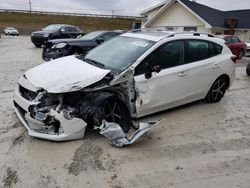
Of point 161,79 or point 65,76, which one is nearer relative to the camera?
point 65,76

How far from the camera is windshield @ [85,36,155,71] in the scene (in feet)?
16.0

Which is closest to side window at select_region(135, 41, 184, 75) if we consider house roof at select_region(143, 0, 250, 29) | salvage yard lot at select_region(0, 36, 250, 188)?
salvage yard lot at select_region(0, 36, 250, 188)

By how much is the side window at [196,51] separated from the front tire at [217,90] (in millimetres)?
691

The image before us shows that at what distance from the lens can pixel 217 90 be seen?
21.2ft

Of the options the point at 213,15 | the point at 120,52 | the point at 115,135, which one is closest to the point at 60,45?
the point at 120,52

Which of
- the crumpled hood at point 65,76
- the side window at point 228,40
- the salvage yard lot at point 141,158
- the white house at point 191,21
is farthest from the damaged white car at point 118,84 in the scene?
the white house at point 191,21

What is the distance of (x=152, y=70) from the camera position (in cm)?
486

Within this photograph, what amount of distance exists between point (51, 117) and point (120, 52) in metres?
1.90

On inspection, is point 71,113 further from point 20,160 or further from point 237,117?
point 237,117

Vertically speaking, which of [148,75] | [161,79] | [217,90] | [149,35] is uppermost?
[149,35]

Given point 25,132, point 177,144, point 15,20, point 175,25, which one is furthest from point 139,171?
point 15,20

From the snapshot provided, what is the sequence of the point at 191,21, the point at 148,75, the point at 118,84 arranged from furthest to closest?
the point at 191,21 < the point at 148,75 < the point at 118,84

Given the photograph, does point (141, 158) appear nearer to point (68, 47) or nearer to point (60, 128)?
point (60, 128)

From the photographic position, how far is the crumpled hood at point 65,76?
4.08m
